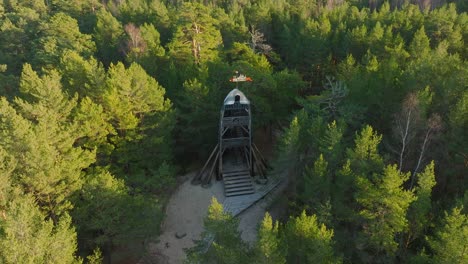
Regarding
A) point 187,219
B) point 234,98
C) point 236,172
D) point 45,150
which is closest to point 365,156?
point 234,98

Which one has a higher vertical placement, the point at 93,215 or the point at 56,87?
the point at 56,87

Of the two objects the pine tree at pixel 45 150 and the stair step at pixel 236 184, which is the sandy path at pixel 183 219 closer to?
the stair step at pixel 236 184

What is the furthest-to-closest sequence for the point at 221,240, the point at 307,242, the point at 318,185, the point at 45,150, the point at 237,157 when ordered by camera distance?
1. the point at 237,157
2. the point at 318,185
3. the point at 45,150
4. the point at 221,240
5. the point at 307,242

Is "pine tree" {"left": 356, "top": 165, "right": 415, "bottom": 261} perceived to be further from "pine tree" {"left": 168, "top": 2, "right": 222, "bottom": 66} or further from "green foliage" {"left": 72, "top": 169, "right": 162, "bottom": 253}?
"pine tree" {"left": 168, "top": 2, "right": 222, "bottom": 66}

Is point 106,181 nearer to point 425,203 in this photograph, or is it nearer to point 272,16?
point 425,203

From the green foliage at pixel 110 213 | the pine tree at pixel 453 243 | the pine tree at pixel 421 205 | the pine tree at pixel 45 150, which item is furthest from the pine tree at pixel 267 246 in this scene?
the pine tree at pixel 45 150

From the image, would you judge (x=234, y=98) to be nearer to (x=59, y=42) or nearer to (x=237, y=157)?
(x=237, y=157)

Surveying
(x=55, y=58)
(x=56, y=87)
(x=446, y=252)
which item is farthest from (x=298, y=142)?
(x=55, y=58)
